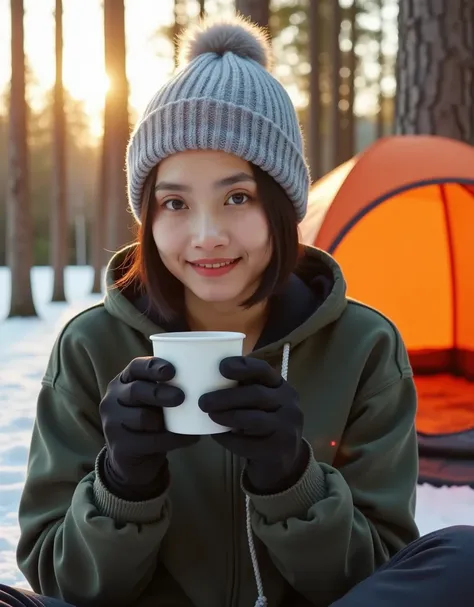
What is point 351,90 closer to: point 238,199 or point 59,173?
point 59,173

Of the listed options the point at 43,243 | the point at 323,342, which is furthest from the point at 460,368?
the point at 43,243

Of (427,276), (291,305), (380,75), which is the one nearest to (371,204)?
(427,276)

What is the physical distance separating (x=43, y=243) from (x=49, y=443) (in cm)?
3173

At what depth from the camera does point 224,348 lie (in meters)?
1.10

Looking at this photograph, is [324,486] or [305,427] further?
[305,427]

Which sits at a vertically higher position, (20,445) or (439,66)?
(439,66)

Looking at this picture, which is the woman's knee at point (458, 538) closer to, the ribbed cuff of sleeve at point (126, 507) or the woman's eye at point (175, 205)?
the ribbed cuff of sleeve at point (126, 507)

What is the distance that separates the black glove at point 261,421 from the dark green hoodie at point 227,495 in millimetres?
37

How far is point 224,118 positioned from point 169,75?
0.28 metres

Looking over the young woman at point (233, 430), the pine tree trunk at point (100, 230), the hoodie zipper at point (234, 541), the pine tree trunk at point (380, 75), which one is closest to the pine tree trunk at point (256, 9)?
the young woman at point (233, 430)

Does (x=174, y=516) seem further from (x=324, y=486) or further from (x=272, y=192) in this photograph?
(x=272, y=192)

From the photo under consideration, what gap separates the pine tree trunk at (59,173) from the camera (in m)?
11.9

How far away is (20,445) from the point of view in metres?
3.89

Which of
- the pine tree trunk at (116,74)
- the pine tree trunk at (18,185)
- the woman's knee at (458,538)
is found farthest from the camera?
the pine tree trunk at (18,185)
